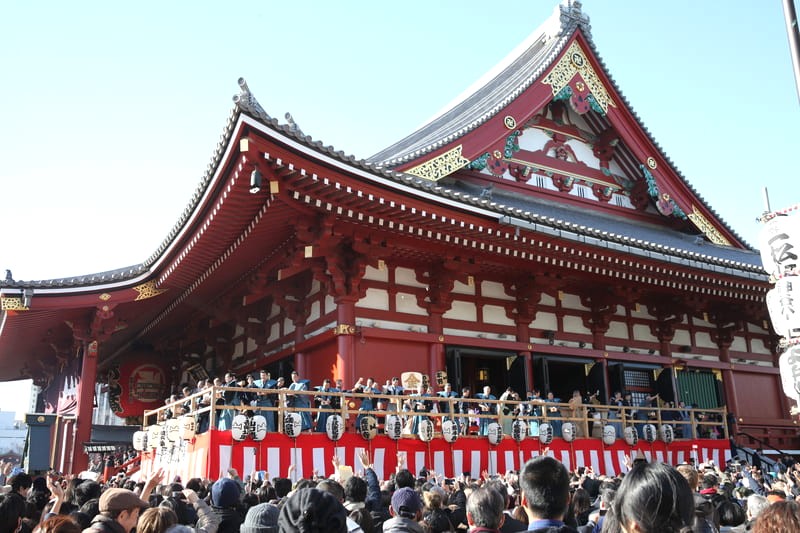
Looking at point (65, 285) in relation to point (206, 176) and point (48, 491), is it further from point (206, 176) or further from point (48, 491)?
point (48, 491)

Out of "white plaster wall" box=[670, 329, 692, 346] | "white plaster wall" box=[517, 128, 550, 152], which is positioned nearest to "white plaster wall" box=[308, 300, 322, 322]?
"white plaster wall" box=[517, 128, 550, 152]

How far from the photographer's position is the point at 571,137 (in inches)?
785

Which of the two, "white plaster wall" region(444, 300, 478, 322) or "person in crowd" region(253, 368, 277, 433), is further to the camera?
"white plaster wall" region(444, 300, 478, 322)

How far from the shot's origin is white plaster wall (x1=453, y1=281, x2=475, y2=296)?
1588cm

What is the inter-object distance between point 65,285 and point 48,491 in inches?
422

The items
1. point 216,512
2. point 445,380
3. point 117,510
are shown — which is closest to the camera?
point 117,510

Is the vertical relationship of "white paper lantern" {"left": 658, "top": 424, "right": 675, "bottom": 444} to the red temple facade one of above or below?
below

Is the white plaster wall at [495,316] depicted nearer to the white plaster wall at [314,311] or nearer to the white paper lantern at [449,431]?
the white plaster wall at [314,311]

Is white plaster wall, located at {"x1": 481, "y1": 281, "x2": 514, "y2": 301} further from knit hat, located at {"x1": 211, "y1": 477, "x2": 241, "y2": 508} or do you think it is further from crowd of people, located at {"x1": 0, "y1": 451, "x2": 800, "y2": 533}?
knit hat, located at {"x1": 211, "y1": 477, "x2": 241, "y2": 508}

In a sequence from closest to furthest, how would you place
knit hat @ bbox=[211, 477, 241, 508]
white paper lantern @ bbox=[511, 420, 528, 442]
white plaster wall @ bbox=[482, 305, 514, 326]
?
knit hat @ bbox=[211, 477, 241, 508] → white paper lantern @ bbox=[511, 420, 528, 442] → white plaster wall @ bbox=[482, 305, 514, 326]

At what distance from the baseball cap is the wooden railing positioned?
7.01 m

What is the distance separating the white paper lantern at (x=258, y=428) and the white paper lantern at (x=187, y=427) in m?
1.25

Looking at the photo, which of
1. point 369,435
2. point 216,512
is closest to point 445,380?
point 369,435

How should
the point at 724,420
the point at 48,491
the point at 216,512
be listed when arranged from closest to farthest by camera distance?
the point at 216,512 < the point at 48,491 < the point at 724,420
